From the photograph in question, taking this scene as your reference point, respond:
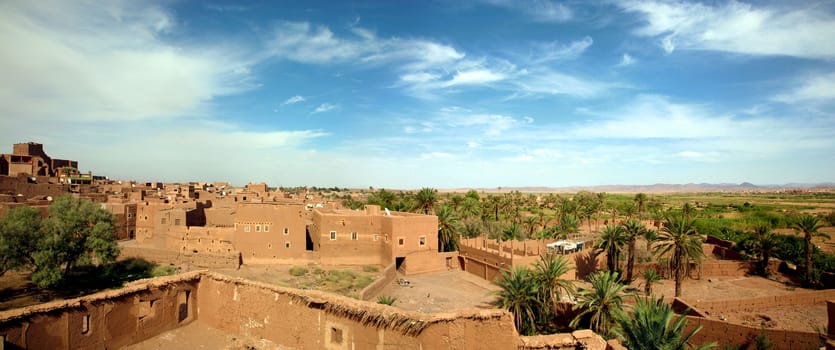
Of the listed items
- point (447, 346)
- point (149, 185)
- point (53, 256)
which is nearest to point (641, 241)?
point (447, 346)

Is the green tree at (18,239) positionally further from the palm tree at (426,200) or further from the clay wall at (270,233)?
the palm tree at (426,200)

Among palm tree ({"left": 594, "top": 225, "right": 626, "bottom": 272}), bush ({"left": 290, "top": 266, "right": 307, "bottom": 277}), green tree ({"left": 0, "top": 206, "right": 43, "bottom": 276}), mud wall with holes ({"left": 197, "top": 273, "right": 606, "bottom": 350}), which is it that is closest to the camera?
mud wall with holes ({"left": 197, "top": 273, "right": 606, "bottom": 350})

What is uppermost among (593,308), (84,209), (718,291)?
(84,209)

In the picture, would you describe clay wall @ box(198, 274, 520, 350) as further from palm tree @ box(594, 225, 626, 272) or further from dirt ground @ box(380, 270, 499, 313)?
palm tree @ box(594, 225, 626, 272)

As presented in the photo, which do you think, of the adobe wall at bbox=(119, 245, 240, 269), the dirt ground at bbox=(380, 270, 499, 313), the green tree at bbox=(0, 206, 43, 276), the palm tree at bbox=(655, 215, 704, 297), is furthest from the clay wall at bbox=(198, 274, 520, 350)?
the green tree at bbox=(0, 206, 43, 276)

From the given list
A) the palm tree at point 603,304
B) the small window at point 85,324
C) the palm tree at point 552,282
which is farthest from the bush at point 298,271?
the small window at point 85,324

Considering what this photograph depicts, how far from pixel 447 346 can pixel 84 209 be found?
3566 centimetres

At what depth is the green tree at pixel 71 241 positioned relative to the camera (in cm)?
2812

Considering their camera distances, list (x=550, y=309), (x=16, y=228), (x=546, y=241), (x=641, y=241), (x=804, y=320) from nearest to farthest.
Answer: (x=550, y=309) < (x=804, y=320) < (x=16, y=228) < (x=546, y=241) < (x=641, y=241)

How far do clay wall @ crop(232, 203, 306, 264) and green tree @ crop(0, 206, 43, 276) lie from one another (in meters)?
13.2

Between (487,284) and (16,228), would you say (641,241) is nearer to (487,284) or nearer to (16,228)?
(487,284)

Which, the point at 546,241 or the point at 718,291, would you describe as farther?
the point at 546,241

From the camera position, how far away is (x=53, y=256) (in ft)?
94.1

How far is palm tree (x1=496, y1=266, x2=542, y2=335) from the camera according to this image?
67.9ft
